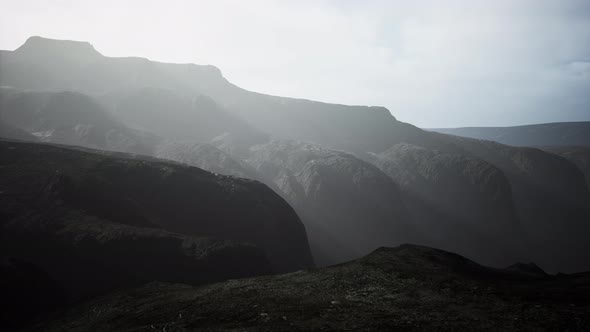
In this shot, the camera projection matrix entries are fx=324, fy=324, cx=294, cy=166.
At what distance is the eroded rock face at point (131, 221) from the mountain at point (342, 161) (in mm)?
15057

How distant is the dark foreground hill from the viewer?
23.2 feet

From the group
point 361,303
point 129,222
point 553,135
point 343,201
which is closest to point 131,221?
point 129,222

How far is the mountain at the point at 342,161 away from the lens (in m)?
49.8

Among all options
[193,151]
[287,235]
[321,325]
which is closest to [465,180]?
[287,235]

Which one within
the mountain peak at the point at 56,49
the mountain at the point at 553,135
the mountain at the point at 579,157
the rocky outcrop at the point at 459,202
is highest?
the mountain peak at the point at 56,49

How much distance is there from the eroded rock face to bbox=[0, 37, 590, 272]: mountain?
49.4 feet

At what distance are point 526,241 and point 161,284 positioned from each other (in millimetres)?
64006

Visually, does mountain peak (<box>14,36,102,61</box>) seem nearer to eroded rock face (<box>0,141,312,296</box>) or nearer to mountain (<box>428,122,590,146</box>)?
eroded rock face (<box>0,141,312,296</box>)

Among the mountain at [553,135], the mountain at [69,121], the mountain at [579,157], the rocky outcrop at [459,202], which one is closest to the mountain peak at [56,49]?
the mountain at [69,121]

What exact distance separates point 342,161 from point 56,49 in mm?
85992

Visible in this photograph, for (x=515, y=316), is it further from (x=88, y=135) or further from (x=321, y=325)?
(x=88, y=135)

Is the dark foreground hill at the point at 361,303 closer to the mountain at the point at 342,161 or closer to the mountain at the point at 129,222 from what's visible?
the mountain at the point at 129,222

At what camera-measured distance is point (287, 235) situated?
29766mm

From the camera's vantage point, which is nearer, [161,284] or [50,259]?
[161,284]
